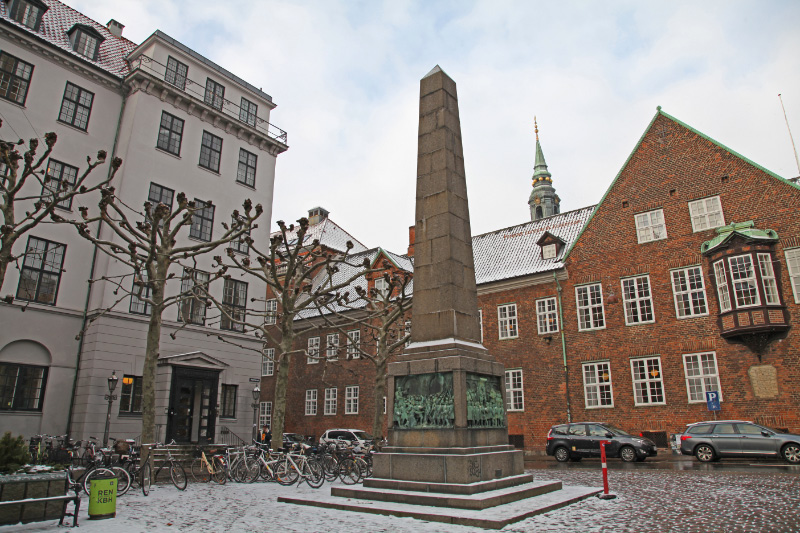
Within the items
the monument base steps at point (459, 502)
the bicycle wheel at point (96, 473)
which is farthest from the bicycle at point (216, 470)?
the monument base steps at point (459, 502)

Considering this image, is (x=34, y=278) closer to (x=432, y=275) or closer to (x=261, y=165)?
(x=261, y=165)

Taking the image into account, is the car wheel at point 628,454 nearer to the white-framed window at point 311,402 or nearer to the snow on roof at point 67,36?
the white-framed window at point 311,402

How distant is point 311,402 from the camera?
3775 centimetres

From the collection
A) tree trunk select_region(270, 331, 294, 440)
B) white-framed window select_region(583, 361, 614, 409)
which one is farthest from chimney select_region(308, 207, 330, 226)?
tree trunk select_region(270, 331, 294, 440)

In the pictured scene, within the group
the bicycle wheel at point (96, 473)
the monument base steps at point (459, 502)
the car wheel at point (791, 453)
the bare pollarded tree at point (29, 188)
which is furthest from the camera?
the car wheel at point (791, 453)

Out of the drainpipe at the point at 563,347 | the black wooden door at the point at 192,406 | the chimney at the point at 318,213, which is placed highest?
the chimney at the point at 318,213

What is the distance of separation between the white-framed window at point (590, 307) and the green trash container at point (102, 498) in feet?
72.2

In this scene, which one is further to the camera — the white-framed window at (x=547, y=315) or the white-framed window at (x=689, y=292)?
the white-framed window at (x=547, y=315)

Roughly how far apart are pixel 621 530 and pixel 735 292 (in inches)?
713

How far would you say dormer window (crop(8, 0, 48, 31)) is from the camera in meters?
22.0

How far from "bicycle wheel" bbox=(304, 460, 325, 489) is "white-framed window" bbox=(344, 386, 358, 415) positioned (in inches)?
870

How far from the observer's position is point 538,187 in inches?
2685

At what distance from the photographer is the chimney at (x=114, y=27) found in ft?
95.6

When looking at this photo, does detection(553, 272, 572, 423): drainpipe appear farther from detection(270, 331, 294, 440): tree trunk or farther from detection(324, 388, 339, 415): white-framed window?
detection(324, 388, 339, 415): white-framed window
